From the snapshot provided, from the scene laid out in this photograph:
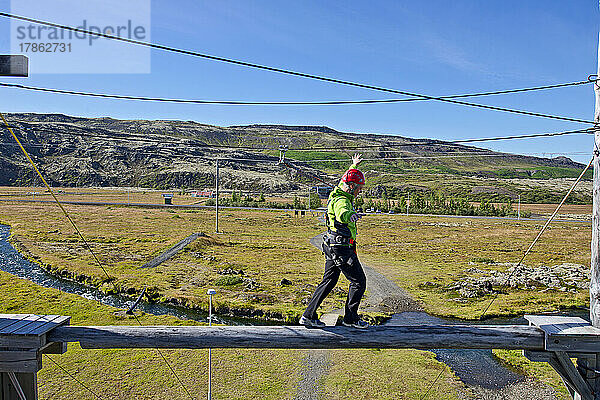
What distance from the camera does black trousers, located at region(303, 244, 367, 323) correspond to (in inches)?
292

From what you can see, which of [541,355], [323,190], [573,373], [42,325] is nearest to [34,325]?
[42,325]

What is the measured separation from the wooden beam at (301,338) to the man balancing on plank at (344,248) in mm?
309

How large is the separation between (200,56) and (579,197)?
203 metres

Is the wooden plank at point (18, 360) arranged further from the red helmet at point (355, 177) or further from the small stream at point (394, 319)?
the small stream at point (394, 319)

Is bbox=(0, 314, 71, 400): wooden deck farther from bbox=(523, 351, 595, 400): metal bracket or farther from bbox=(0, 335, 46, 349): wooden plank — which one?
bbox=(523, 351, 595, 400): metal bracket

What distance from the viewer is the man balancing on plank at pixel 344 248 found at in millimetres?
7348

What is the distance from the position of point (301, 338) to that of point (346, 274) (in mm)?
1419

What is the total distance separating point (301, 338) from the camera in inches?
292

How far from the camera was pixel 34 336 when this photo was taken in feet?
22.5

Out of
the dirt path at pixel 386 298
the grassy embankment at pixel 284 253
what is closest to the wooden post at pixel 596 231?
the grassy embankment at pixel 284 253

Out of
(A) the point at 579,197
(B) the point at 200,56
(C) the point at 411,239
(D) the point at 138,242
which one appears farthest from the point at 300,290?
(A) the point at 579,197

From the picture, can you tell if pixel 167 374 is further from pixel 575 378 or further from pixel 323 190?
pixel 575 378

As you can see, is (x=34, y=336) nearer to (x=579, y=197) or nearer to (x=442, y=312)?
(x=442, y=312)

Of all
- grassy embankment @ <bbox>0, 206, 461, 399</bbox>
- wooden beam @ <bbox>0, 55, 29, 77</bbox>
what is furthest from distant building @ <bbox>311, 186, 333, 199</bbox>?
grassy embankment @ <bbox>0, 206, 461, 399</bbox>
